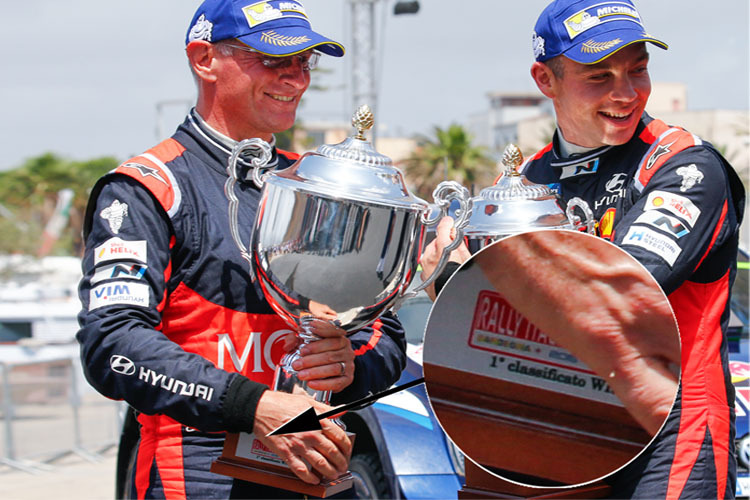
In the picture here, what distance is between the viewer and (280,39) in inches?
88.7

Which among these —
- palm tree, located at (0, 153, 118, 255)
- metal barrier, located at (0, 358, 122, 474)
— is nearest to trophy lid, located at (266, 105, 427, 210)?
metal barrier, located at (0, 358, 122, 474)

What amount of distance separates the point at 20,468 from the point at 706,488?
23.7 feet

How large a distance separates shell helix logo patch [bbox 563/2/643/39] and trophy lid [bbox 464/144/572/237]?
0.42 meters

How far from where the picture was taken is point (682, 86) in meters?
58.7

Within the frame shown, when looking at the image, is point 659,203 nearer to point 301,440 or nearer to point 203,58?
point 301,440

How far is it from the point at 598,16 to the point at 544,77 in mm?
287

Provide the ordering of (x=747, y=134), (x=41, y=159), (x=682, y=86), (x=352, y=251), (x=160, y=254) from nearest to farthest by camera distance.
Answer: (x=352, y=251) < (x=160, y=254) < (x=747, y=134) < (x=41, y=159) < (x=682, y=86)

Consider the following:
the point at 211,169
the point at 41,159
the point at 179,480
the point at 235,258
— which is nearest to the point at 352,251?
the point at 235,258

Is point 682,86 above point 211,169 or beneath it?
beneath

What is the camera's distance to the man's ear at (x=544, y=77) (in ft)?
8.24

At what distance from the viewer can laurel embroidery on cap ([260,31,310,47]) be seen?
2.24 meters

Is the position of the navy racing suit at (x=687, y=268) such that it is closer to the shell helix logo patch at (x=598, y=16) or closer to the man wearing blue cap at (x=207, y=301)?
the shell helix logo patch at (x=598, y=16)

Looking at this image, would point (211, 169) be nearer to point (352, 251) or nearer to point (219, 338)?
point (219, 338)

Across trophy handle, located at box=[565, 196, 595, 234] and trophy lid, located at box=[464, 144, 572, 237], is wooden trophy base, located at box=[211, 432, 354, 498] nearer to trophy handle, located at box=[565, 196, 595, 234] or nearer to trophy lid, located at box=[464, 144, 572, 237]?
trophy lid, located at box=[464, 144, 572, 237]
